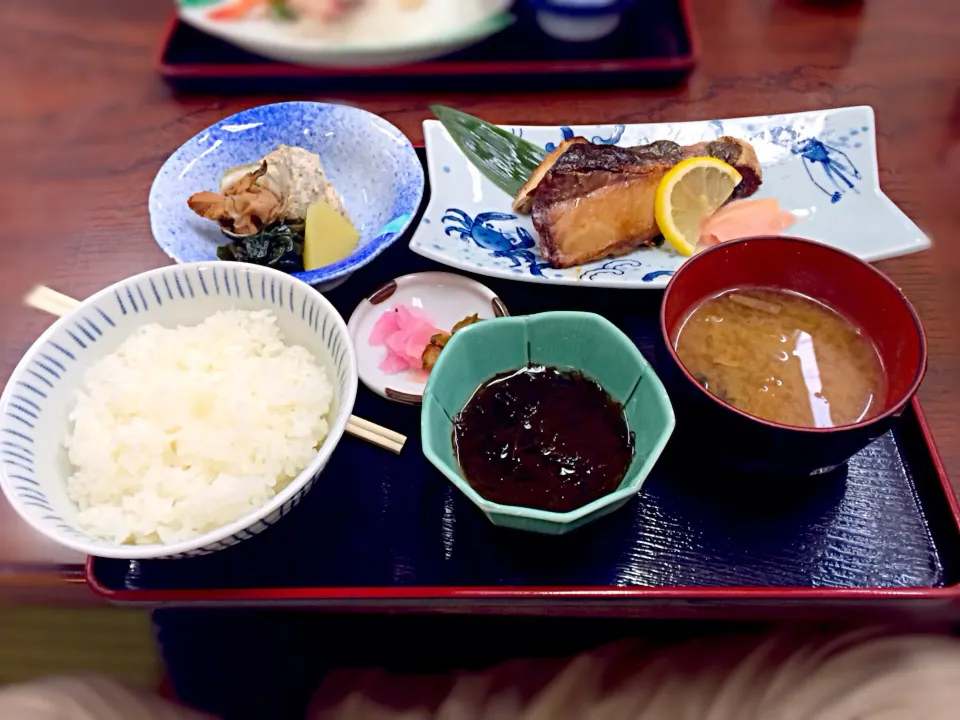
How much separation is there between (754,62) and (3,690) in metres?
2.60

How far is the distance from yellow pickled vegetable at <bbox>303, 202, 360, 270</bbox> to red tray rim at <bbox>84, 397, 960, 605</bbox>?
0.74m

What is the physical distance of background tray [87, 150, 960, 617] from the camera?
116cm

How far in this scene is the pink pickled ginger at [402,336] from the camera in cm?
146

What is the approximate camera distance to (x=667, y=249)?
1.72 metres

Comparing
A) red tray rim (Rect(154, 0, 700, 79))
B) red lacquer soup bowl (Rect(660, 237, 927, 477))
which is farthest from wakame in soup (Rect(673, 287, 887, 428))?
red tray rim (Rect(154, 0, 700, 79))

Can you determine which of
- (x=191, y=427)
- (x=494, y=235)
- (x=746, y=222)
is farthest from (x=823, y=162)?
(x=191, y=427)

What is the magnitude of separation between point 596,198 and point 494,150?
369 mm

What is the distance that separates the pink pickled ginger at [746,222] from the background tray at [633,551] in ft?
2.02

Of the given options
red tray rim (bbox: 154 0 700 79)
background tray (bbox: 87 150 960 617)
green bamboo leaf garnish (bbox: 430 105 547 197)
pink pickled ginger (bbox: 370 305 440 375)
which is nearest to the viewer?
background tray (bbox: 87 150 960 617)

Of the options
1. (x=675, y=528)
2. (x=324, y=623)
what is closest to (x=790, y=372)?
(x=675, y=528)

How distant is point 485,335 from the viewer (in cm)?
129

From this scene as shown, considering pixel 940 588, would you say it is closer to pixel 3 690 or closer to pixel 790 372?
pixel 790 372

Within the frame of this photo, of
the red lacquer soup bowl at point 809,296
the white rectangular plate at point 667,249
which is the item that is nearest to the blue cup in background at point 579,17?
the white rectangular plate at point 667,249

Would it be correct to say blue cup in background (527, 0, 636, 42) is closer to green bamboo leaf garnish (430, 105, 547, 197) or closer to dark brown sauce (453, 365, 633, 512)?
green bamboo leaf garnish (430, 105, 547, 197)
